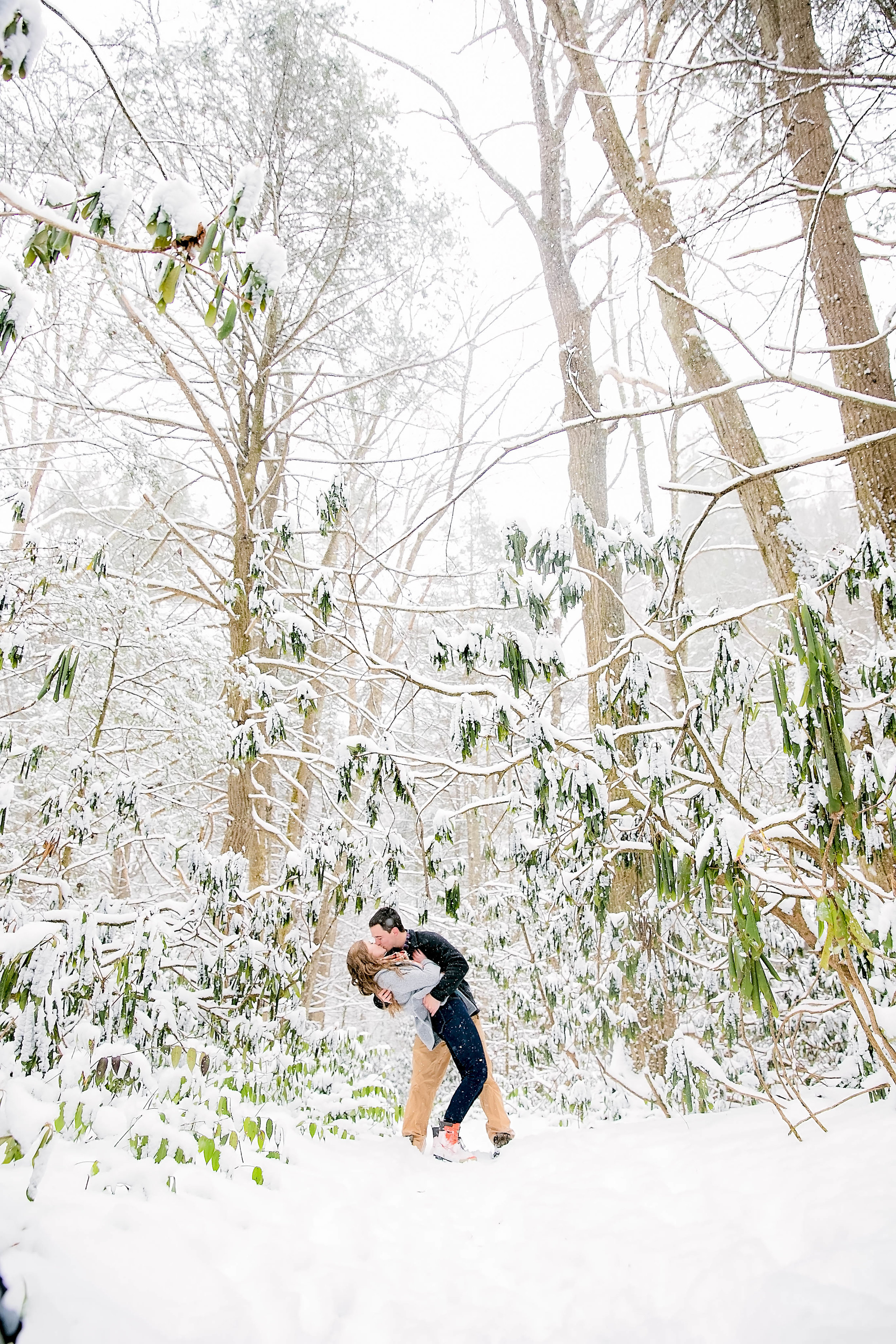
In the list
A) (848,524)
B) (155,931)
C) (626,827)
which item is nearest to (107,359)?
(155,931)

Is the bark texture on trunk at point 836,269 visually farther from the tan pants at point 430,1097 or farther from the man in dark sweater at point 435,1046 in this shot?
the tan pants at point 430,1097

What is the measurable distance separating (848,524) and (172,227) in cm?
2556

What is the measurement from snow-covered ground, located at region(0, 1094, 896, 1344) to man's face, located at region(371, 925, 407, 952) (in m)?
1.12

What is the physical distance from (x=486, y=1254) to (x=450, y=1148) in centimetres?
142

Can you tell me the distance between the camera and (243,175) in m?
1.70

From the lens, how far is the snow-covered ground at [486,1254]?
125 cm

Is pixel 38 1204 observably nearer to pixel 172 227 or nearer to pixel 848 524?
pixel 172 227

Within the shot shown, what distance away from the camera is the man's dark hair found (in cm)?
348

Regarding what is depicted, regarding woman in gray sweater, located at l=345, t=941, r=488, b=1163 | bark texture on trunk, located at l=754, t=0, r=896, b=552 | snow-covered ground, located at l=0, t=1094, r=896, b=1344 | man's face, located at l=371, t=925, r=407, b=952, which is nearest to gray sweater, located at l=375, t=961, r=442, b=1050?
woman in gray sweater, located at l=345, t=941, r=488, b=1163

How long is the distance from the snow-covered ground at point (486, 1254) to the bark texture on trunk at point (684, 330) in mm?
2620

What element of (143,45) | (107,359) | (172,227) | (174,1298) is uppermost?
(143,45)

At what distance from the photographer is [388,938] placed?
349 centimetres

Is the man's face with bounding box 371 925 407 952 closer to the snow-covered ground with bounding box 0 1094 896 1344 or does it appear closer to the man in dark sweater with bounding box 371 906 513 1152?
the man in dark sweater with bounding box 371 906 513 1152

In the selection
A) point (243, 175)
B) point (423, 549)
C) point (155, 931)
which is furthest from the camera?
point (423, 549)
